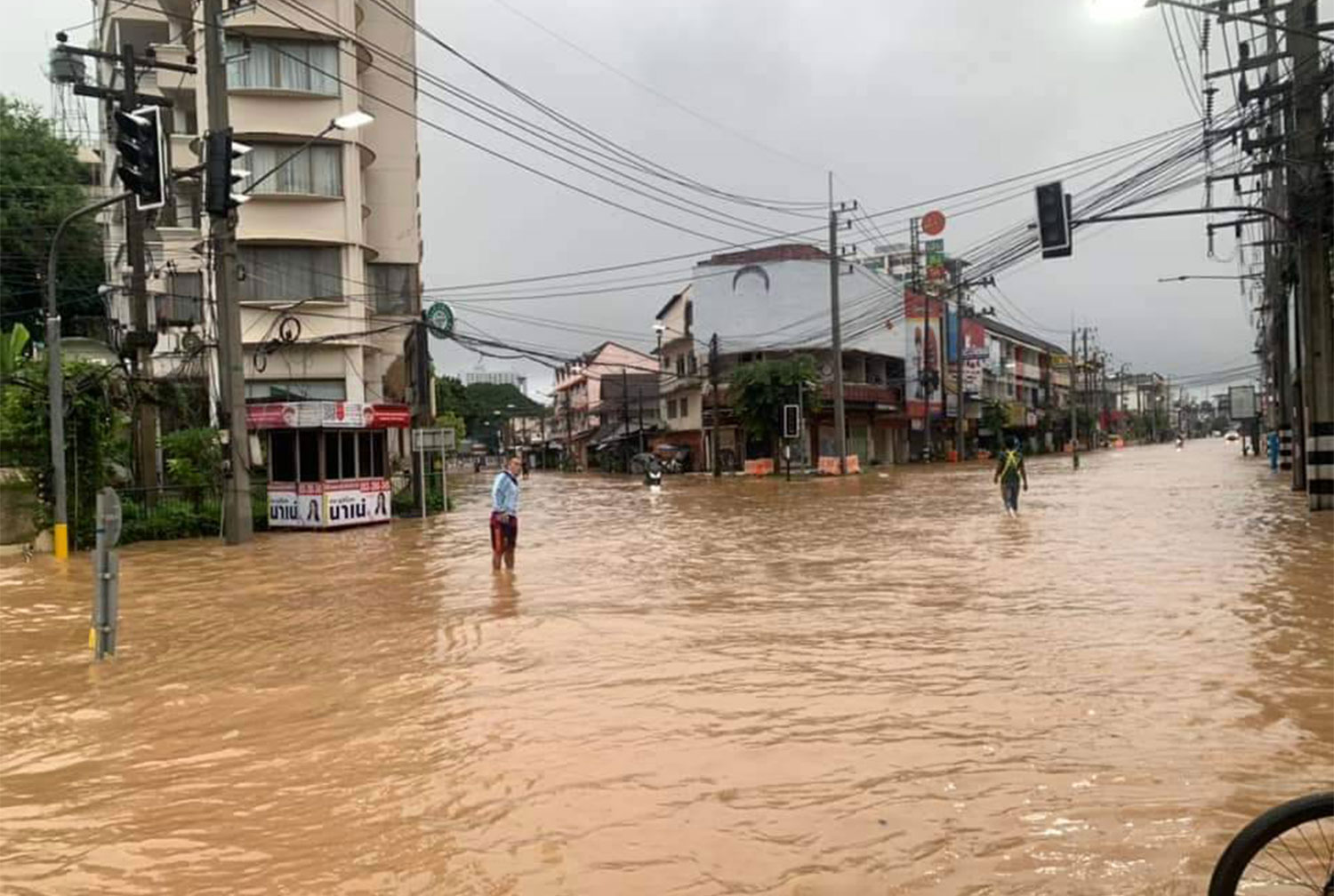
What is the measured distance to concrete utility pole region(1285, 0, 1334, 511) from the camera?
1873 cm

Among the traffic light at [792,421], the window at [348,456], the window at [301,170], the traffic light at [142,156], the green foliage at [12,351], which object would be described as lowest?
the window at [348,456]

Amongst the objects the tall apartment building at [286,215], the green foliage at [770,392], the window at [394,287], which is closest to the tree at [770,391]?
the green foliage at [770,392]

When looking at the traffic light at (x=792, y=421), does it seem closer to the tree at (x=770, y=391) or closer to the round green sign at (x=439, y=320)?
the tree at (x=770, y=391)

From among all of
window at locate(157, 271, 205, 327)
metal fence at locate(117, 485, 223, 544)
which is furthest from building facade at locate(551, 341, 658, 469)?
metal fence at locate(117, 485, 223, 544)

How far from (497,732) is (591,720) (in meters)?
0.65

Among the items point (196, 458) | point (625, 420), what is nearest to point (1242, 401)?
point (625, 420)

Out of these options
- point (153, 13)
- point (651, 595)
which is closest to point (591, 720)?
point (651, 595)

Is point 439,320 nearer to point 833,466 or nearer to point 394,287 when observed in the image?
point 394,287

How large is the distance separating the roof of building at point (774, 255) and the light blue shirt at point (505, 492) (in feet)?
156

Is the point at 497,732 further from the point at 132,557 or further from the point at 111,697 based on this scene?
the point at 132,557

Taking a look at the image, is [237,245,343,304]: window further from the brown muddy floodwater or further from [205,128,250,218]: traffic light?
the brown muddy floodwater

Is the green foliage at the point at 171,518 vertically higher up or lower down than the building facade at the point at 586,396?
lower down

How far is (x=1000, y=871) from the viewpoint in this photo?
437cm

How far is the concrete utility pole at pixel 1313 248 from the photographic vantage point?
18.7 m
